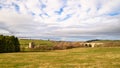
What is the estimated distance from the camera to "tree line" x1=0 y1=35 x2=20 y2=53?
5976 cm

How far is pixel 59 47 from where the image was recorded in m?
81.6

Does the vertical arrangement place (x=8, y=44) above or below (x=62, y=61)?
above

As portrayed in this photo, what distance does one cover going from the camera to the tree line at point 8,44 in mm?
59759

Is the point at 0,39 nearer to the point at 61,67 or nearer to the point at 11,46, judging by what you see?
the point at 11,46

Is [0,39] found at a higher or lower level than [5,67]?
higher

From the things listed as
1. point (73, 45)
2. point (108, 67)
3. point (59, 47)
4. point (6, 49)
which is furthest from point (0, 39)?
point (108, 67)

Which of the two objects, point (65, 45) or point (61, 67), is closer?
point (61, 67)

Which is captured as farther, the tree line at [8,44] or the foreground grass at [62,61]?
the tree line at [8,44]

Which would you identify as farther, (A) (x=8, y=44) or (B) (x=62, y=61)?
(A) (x=8, y=44)

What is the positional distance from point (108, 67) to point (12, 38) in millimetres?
48093

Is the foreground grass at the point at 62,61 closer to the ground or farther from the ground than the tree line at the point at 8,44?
closer to the ground

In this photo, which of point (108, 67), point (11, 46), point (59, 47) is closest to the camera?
point (108, 67)

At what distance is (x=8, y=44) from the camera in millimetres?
62531

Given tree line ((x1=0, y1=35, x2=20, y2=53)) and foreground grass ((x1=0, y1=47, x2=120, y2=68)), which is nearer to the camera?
foreground grass ((x1=0, y1=47, x2=120, y2=68))
